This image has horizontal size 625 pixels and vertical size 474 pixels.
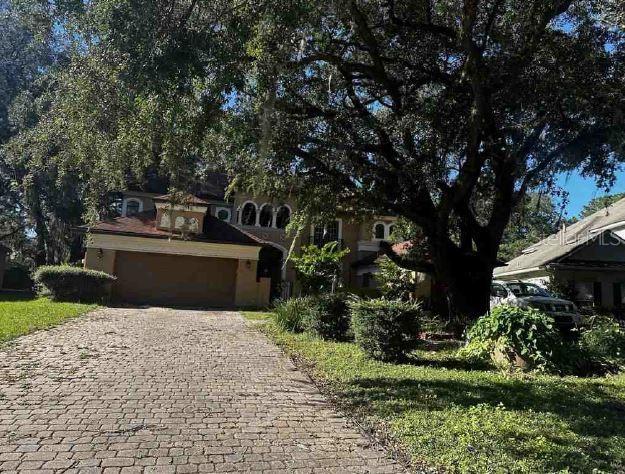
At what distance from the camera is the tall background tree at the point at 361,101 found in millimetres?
7559

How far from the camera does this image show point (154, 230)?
24.0m

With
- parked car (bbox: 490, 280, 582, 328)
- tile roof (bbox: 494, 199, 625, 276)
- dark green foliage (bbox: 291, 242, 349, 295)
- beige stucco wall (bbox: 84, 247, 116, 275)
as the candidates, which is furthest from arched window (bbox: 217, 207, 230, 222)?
parked car (bbox: 490, 280, 582, 328)

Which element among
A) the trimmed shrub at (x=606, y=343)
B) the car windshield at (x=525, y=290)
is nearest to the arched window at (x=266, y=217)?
the car windshield at (x=525, y=290)

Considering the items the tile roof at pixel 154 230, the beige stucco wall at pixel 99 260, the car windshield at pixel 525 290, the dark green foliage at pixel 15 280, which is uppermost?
the tile roof at pixel 154 230

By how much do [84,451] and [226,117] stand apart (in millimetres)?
6809

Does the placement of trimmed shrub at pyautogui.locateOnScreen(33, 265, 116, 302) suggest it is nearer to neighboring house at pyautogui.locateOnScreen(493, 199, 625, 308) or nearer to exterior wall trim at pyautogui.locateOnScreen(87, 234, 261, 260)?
exterior wall trim at pyautogui.locateOnScreen(87, 234, 261, 260)

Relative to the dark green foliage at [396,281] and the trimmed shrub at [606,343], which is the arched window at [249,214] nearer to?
the dark green foliage at [396,281]

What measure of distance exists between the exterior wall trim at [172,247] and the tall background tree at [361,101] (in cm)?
890

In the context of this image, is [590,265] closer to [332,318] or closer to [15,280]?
[332,318]

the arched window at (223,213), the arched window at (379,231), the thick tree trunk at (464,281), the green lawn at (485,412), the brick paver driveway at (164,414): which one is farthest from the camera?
the arched window at (379,231)

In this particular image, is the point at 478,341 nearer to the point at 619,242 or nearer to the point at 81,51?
the point at 81,51

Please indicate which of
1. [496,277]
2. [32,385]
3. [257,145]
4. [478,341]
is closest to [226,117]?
[257,145]

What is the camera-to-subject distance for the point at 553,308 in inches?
632

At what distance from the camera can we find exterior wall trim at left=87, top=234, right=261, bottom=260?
75.9 feet
